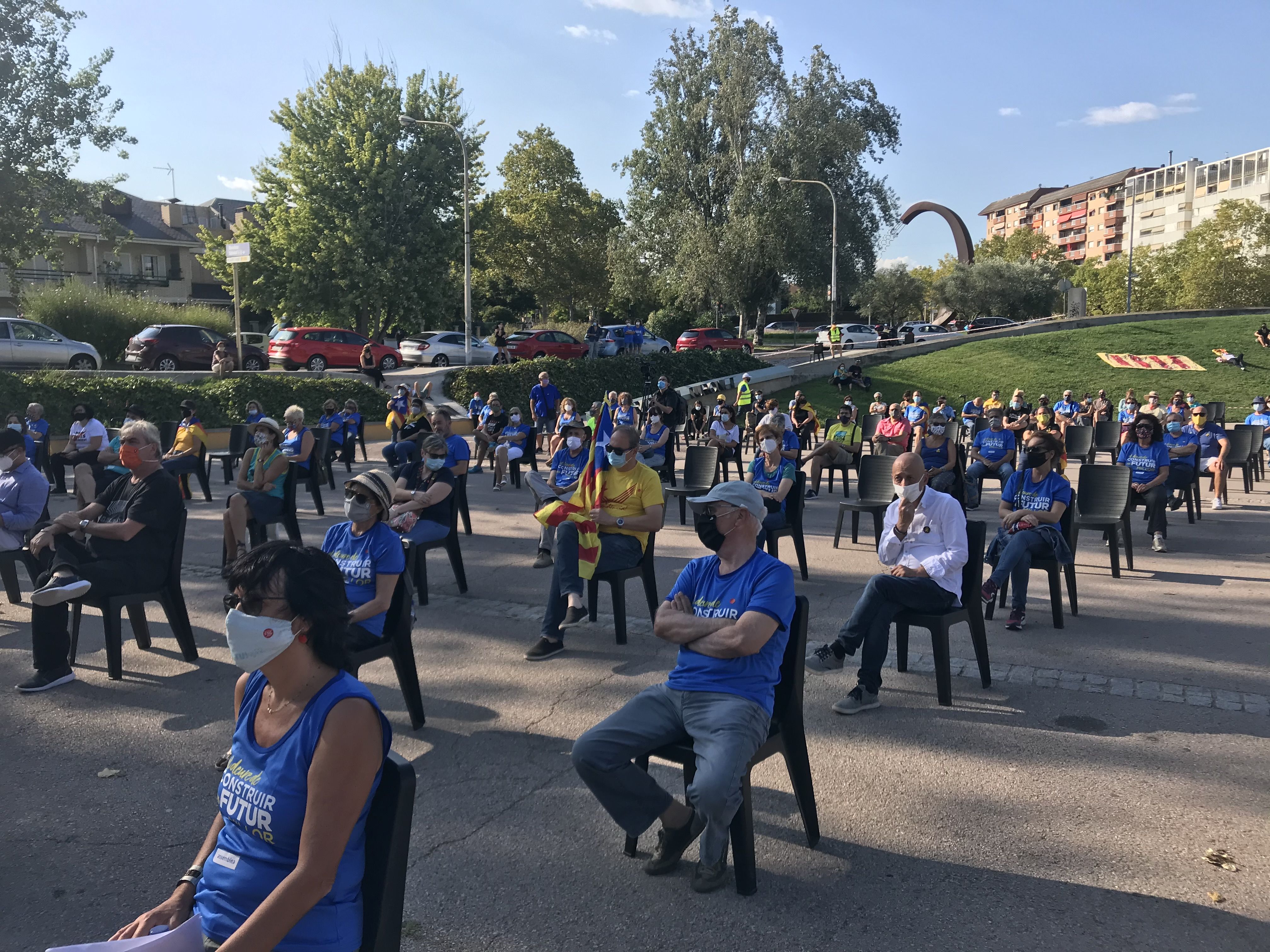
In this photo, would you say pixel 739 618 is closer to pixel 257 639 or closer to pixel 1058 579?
pixel 257 639

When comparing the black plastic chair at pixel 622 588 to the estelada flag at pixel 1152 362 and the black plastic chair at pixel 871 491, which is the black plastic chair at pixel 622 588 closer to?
the black plastic chair at pixel 871 491

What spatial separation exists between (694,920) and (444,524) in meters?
5.29

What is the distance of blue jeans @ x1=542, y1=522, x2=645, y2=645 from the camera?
Result: 21.2 ft

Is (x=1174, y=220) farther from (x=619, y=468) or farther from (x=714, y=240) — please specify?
(x=619, y=468)

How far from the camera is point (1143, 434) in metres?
10.1

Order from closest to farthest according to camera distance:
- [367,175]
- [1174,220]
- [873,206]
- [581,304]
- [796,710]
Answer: [796,710], [367,175], [873,206], [581,304], [1174,220]

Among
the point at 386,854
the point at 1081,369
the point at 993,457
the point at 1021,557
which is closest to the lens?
the point at 386,854

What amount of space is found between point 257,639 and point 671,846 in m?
1.97

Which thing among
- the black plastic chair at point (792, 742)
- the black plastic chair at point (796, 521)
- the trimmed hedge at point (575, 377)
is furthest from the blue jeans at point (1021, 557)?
the trimmed hedge at point (575, 377)

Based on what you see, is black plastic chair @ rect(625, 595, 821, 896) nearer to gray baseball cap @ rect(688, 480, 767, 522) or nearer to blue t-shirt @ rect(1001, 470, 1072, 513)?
gray baseball cap @ rect(688, 480, 767, 522)

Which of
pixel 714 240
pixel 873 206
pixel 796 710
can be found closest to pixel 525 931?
pixel 796 710

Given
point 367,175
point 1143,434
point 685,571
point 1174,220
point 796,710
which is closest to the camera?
point 796,710

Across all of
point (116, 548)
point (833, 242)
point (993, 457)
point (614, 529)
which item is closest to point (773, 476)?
point (614, 529)

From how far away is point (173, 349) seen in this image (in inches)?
1101
